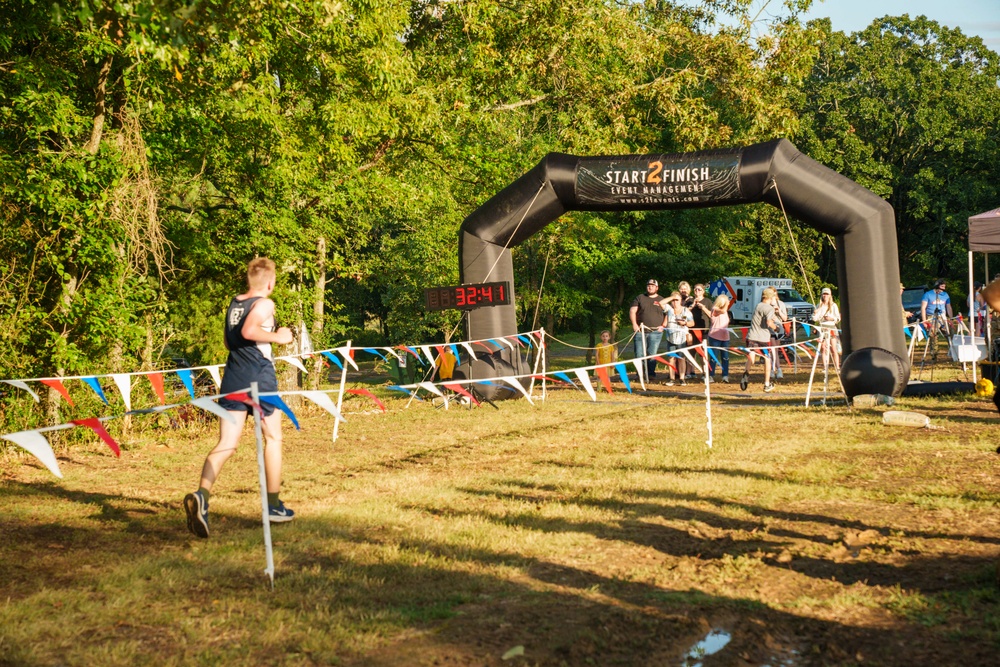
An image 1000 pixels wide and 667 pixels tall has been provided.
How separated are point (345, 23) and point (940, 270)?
39.3m

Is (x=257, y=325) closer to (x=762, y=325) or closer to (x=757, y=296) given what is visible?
(x=762, y=325)

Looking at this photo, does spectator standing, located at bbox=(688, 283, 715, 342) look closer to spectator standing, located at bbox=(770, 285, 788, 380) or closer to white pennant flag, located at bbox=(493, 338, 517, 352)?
spectator standing, located at bbox=(770, 285, 788, 380)

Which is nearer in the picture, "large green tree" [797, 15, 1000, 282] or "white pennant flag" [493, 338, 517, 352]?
"white pennant flag" [493, 338, 517, 352]

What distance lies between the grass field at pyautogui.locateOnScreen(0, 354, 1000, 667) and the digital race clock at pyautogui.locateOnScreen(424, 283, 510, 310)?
4688 mm

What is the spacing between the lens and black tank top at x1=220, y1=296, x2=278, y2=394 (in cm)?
654

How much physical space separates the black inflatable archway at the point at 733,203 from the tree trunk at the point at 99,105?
5.77 meters

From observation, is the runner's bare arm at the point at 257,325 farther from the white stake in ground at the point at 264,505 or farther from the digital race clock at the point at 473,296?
the digital race clock at the point at 473,296

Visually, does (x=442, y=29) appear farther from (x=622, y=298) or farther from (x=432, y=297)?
(x=622, y=298)

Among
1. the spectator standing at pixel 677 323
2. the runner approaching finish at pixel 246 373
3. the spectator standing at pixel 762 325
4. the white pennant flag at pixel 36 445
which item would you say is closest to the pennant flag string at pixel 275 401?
the runner approaching finish at pixel 246 373

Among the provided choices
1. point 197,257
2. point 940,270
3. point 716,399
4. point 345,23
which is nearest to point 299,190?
point 197,257

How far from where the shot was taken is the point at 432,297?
1560 cm

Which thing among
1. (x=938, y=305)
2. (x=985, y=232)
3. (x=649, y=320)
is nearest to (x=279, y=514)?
(x=985, y=232)

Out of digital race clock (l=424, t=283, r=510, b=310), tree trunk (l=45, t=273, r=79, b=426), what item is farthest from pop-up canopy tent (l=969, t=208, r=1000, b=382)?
tree trunk (l=45, t=273, r=79, b=426)

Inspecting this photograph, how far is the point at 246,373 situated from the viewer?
6586mm
